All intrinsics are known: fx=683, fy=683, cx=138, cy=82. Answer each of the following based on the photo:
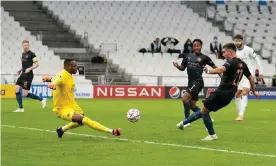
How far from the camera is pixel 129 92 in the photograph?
3609 centimetres

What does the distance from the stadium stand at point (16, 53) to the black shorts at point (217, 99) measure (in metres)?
22.2

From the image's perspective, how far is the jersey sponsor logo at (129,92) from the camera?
3581 centimetres

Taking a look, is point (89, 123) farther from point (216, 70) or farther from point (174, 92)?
point (174, 92)

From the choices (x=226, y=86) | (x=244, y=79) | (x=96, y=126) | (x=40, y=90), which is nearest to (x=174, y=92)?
(x=40, y=90)

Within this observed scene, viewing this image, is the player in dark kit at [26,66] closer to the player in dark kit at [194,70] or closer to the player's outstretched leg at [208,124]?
the player in dark kit at [194,70]

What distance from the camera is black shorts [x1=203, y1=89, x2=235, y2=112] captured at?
546 inches

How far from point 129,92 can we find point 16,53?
270 inches

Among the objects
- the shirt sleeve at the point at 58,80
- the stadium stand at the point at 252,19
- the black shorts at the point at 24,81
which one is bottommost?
the black shorts at the point at 24,81

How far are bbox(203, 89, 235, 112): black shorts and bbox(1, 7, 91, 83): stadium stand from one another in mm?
22216

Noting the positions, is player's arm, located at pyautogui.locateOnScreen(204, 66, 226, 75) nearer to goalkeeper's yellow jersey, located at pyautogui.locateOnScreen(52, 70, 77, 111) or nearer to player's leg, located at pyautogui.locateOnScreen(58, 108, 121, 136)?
player's leg, located at pyautogui.locateOnScreen(58, 108, 121, 136)

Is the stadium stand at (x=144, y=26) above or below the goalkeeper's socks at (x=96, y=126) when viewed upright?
above

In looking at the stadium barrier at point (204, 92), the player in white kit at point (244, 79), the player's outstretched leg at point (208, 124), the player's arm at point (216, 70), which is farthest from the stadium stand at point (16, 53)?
the player's arm at point (216, 70)

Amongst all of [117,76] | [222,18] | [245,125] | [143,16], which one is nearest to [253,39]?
[222,18]

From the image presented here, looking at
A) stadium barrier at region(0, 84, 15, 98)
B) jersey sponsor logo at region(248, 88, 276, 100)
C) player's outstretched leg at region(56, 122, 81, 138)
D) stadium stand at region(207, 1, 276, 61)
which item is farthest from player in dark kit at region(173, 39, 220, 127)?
stadium stand at region(207, 1, 276, 61)
